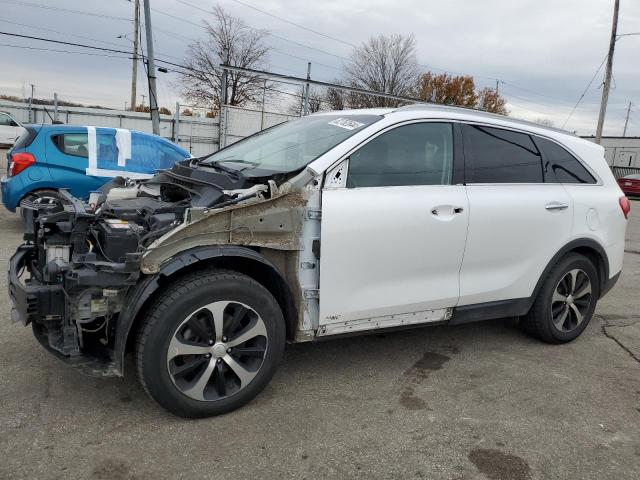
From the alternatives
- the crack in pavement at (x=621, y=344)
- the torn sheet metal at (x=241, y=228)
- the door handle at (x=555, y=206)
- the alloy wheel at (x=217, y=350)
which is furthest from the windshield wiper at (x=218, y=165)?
the crack in pavement at (x=621, y=344)

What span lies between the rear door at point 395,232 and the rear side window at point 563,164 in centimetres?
103

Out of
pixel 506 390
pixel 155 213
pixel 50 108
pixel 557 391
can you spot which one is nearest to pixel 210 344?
pixel 155 213

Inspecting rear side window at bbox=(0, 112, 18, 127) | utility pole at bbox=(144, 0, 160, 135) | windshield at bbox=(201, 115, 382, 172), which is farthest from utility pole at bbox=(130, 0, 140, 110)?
windshield at bbox=(201, 115, 382, 172)

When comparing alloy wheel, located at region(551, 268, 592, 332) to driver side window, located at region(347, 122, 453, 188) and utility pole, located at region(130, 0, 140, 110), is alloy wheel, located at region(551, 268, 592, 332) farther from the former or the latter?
utility pole, located at region(130, 0, 140, 110)

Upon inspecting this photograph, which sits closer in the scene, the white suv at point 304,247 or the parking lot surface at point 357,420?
the parking lot surface at point 357,420

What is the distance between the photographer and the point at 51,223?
279cm

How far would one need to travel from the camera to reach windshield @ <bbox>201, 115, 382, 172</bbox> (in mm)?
3408

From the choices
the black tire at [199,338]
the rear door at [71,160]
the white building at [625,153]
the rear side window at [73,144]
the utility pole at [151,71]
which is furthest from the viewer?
the white building at [625,153]

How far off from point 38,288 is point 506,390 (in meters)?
2.91

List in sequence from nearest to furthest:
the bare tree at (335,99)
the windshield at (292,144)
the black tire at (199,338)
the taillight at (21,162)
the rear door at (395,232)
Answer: the black tire at (199,338) → the rear door at (395,232) → the windshield at (292,144) → the taillight at (21,162) → the bare tree at (335,99)

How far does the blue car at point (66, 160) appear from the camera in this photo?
7660 millimetres

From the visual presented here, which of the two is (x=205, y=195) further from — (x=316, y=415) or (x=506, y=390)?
(x=506, y=390)

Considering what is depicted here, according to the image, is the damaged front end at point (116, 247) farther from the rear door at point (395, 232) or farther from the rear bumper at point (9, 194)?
the rear bumper at point (9, 194)

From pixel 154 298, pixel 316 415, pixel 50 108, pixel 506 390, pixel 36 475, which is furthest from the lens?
pixel 50 108
